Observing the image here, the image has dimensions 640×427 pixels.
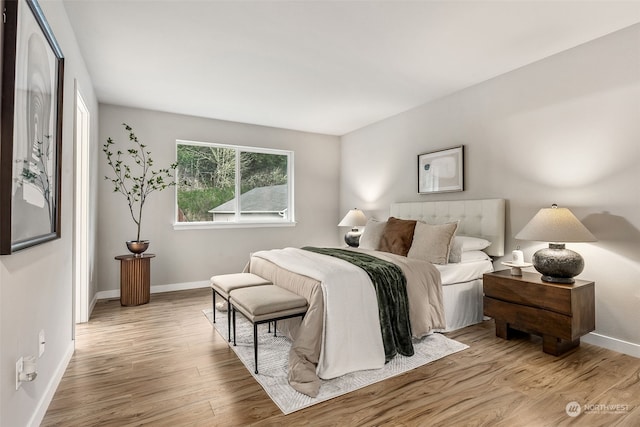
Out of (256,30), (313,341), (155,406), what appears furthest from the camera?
(256,30)

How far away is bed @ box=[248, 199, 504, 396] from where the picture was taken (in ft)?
7.38

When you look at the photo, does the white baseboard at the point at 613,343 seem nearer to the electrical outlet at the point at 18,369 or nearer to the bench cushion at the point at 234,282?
the bench cushion at the point at 234,282

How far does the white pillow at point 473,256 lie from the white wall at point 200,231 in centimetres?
301

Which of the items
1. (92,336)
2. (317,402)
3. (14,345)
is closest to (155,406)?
(14,345)

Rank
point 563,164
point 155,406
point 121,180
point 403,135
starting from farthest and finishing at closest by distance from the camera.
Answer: point 403,135 → point 121,180 → point 563,164 → point 155,406

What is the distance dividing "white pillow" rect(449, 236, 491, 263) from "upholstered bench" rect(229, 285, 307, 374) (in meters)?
1.67

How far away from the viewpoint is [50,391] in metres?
1.97

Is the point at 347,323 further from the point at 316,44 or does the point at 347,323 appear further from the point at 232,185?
the point at 232,185

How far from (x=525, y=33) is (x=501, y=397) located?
271 cm

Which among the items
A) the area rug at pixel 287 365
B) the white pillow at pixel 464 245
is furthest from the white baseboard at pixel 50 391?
the white pillow at pixel 464 245

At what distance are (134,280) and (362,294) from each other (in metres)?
2.90

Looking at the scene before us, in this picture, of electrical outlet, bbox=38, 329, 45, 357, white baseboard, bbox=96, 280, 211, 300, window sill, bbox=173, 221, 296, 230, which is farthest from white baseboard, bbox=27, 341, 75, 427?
window sill, bbox=173, 221, 296, 230

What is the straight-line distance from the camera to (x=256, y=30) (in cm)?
263

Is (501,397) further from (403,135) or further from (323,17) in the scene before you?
(403,135)
